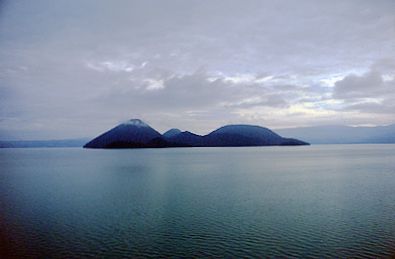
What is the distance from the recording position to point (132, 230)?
20422mm

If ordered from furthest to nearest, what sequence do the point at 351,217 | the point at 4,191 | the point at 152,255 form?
the point at 4,191, the point at 351,217, the point at 152,255

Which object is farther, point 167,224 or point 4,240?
point 167,224

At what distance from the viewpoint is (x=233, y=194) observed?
3375 centimetres

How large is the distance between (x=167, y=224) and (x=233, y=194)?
13215mm

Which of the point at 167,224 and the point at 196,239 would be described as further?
the point at 167,224

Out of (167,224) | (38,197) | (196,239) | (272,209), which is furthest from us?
(38,197)

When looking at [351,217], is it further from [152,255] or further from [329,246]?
[152,255]

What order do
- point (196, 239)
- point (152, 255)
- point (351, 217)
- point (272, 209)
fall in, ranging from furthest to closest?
point (272, 209), point (351, 217), point (196, 239), point (152, 255)

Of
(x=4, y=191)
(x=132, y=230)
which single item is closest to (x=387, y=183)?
(x=132, y=230)

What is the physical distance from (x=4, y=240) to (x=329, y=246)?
59.9 ft

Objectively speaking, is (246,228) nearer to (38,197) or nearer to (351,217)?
(351,217)

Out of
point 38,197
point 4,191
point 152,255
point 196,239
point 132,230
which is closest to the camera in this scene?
point 152,255

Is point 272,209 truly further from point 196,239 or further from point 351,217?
point 196,239

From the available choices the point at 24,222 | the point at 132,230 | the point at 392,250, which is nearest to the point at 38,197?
the point at 24,222
